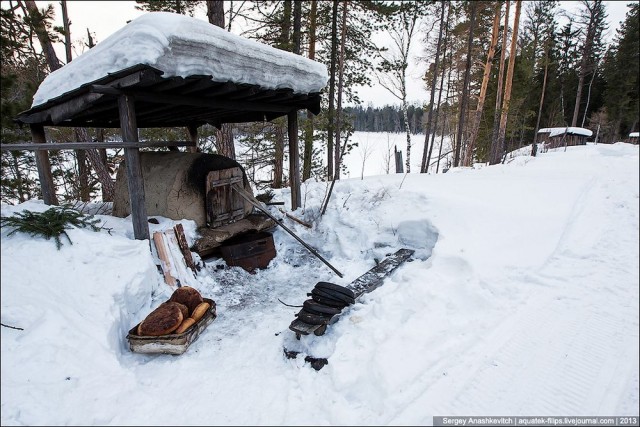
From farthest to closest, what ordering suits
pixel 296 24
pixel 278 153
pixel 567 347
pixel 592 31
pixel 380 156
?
pixel 380 156 → pixel 592 31 → pixel 278 153 → pixel 296 24 → pixel 567 347

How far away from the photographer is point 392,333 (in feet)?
9.93

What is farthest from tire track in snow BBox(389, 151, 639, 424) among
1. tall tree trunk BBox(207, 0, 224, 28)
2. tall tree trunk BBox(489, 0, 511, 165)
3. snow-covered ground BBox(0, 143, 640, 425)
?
tall tree trunk BBox(489, 0, 511, 165)

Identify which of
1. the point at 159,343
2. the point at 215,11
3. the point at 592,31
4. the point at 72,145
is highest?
the point at 592,31

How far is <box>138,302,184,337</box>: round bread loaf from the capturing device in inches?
120

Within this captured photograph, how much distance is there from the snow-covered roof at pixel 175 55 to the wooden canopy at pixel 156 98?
98 millimetres

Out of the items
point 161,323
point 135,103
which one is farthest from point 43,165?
point 161,323

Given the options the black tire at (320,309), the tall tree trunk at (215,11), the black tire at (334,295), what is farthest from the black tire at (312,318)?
the tall tree trunk at (215,11)

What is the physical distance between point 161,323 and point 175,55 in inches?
122

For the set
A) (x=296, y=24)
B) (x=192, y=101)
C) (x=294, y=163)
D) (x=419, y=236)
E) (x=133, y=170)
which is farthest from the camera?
(x=296, y=24)

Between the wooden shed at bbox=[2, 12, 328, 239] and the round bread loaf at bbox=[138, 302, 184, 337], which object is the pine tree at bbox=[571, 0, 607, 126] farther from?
the round bread loaf at bbox=[138, 302, 184, 337]

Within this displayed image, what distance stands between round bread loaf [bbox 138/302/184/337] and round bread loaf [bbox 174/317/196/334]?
0.14 ft

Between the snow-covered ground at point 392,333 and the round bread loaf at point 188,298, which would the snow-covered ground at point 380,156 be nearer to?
the snow-covered ground at point 392,333

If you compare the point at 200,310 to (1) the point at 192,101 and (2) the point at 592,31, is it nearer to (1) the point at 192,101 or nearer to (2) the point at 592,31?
(1) the point at 192,101

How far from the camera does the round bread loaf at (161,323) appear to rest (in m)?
3.06
